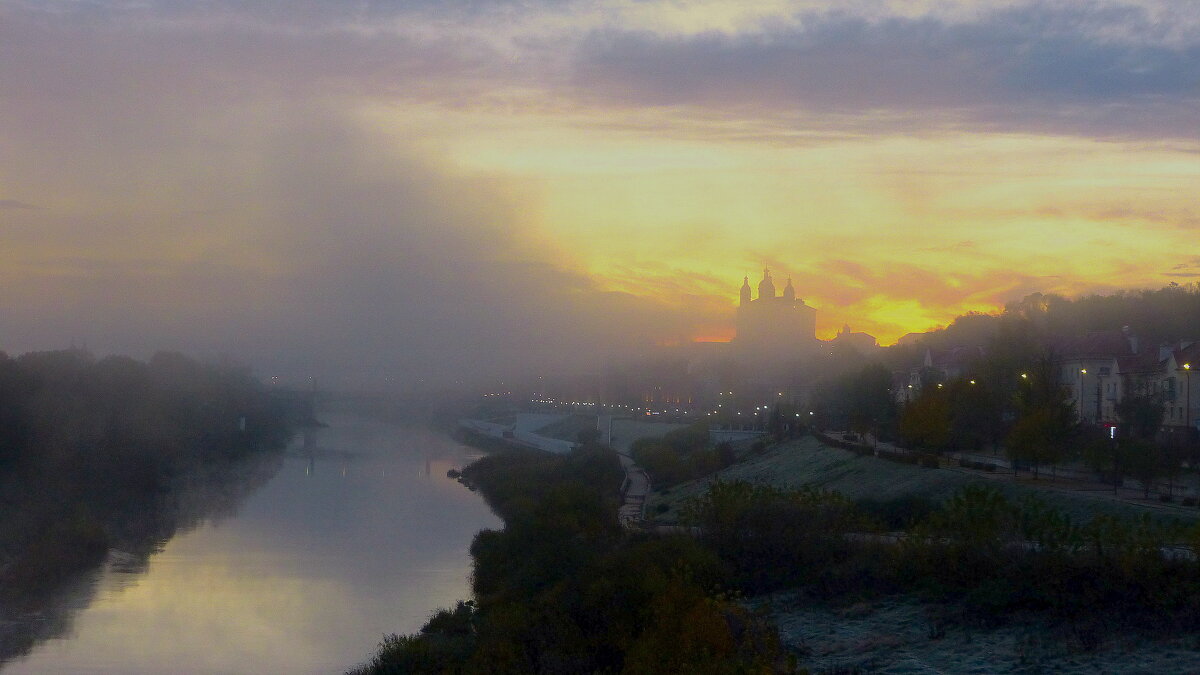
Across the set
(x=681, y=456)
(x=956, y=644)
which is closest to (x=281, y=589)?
(x=956, y=644)

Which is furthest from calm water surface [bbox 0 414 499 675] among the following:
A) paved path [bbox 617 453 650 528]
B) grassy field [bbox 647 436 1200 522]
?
grassy field [bbox 647 436 1200 522]

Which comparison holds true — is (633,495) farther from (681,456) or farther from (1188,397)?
(1188,397)

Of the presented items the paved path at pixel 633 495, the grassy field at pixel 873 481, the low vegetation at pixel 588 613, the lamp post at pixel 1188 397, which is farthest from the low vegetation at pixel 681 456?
the low vegetation at pixel 588 613

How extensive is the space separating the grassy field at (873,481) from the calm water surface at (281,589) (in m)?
6.75

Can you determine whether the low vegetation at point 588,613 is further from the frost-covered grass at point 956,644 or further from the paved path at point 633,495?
the paved path at point 633,495

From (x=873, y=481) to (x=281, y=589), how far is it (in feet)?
47.6

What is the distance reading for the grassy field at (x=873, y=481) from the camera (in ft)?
64.4

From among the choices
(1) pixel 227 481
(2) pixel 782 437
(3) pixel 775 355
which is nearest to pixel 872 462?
(2) pixel 782 437

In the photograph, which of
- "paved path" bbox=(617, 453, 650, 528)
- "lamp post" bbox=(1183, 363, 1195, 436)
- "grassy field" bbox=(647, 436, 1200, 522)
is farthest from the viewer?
"lamp post" bbox=(1183, 363, 1195, 436)

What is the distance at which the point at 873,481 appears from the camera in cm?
2930

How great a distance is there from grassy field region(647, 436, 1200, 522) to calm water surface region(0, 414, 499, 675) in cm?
675

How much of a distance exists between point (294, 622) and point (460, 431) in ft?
261

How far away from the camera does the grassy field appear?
1962 centimetres

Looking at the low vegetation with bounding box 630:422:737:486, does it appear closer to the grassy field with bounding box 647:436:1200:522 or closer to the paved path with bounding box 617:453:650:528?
the paved path with bounding box 617:453:650:528
